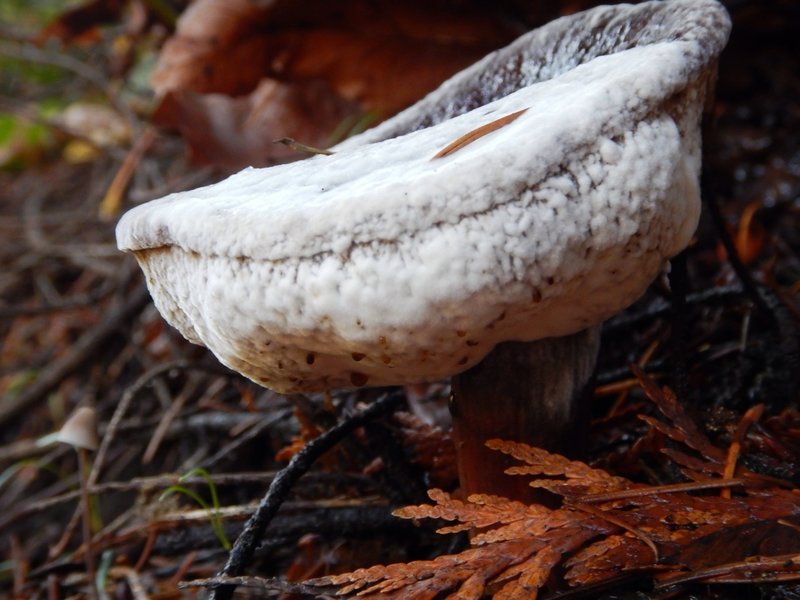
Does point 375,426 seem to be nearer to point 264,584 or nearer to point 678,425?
→ point 264,584

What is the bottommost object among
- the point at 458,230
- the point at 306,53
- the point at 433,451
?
the point at 433,451

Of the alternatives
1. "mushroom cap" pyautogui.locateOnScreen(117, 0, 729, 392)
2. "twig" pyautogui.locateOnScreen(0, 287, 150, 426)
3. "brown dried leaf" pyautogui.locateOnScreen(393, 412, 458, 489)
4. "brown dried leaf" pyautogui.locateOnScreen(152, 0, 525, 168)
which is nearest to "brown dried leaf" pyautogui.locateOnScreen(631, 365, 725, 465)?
"mushroom cap" pyautogui.locateOnScreen(117, 0, 729, 392)

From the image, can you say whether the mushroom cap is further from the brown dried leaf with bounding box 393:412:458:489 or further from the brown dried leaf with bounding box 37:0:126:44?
the brown dried leaf with bounding box 37:0:126:44

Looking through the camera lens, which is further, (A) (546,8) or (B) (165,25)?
(B) (165,25)

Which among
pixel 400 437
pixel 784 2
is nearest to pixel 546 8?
pixel 784 2

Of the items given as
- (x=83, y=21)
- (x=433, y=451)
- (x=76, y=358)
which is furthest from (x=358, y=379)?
(x=83, y=21)

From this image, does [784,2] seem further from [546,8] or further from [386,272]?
[386,272]
